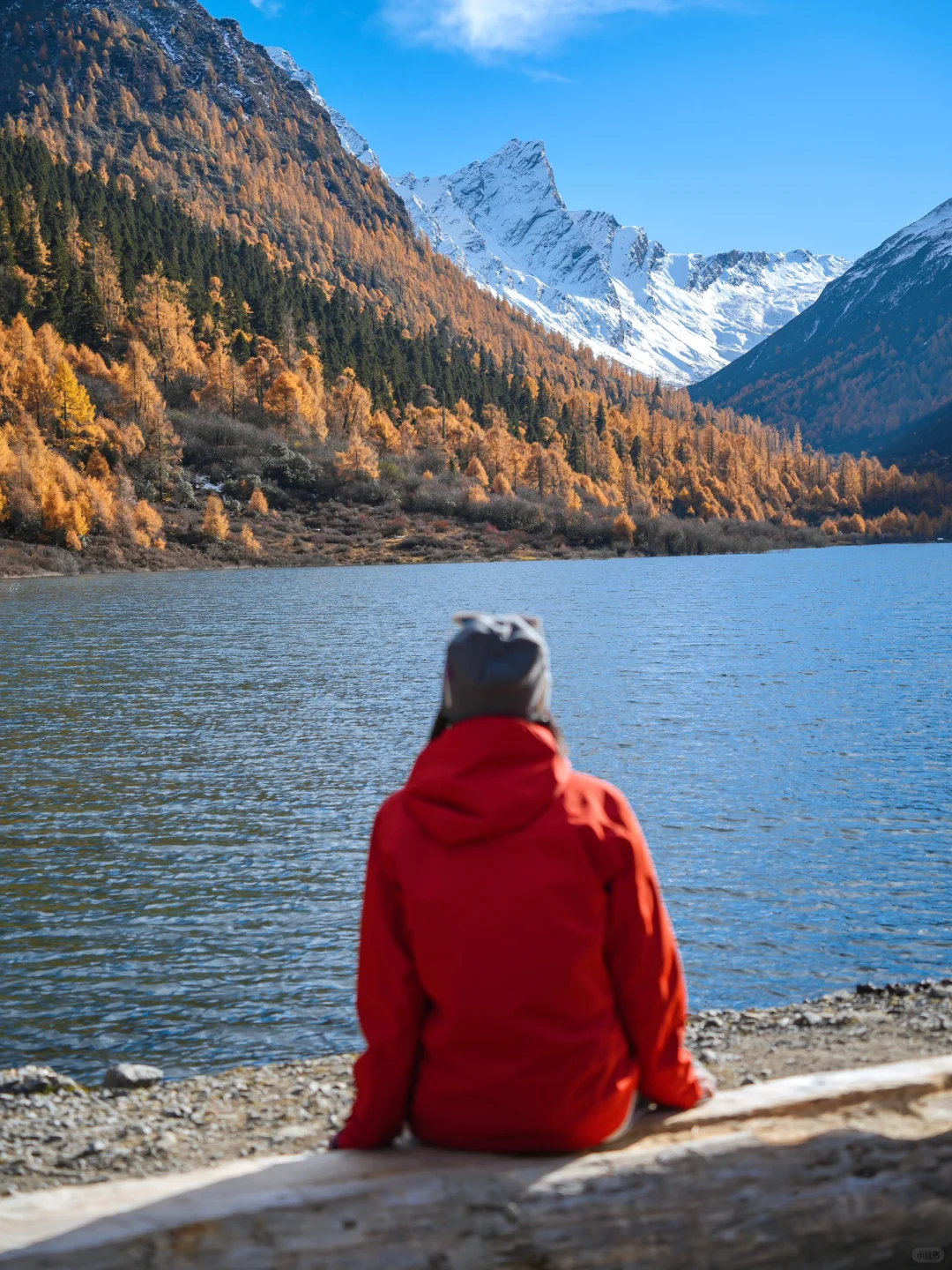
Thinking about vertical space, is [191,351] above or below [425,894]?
above

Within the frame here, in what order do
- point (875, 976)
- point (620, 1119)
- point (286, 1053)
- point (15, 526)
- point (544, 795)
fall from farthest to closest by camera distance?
point (15, 526), point (875, 976), point (286, 1053), point (620, 1119), point (544, 795)

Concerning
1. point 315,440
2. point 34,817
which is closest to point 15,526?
point 315,440

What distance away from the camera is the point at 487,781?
158 inches

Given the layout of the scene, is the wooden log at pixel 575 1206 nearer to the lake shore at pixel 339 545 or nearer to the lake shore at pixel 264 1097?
the lake shore at pixel 264 1097

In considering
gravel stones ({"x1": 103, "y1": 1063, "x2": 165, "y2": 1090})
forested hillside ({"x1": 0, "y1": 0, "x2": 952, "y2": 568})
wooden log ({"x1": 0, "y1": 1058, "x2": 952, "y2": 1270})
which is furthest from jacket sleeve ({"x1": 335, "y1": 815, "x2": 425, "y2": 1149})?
forested hillside ({"x1": 0, "y1": 0, "x2": 952, "y2": 568})

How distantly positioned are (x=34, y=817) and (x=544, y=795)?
18347 millimetres

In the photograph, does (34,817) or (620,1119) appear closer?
(620,1119)

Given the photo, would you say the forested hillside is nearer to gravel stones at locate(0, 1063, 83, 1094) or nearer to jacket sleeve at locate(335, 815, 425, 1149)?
gravel stones at locate(0, 1063, 83, 1094)

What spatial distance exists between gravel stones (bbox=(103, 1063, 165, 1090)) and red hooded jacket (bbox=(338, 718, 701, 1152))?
615 cm

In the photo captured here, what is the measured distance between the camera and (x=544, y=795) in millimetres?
4039

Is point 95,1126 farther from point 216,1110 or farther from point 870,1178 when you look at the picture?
point 870,1178

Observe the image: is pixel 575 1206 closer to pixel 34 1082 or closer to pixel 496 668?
pixel 496 668

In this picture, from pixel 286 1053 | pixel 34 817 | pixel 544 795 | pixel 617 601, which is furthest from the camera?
pixel 617 601

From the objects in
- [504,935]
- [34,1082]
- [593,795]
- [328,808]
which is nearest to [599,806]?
[593,795]
